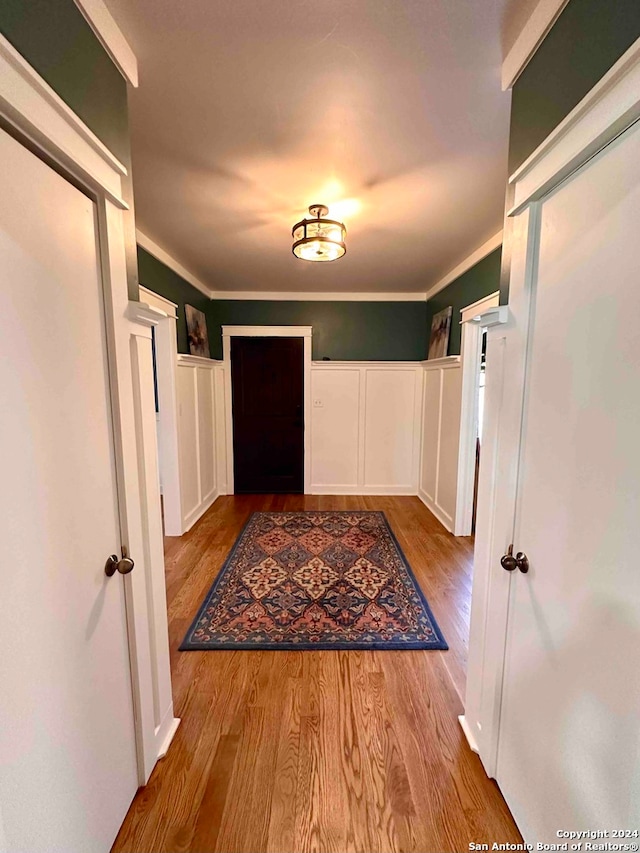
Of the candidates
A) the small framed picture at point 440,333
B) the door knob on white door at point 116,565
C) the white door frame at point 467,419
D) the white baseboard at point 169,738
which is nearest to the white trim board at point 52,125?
the door knob on white door at point 116,565

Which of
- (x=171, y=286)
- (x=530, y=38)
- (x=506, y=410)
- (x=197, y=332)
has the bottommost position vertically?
(x=506, y=410)

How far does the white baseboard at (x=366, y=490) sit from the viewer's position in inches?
181

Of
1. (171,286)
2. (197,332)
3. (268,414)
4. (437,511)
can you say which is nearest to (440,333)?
(437,511)

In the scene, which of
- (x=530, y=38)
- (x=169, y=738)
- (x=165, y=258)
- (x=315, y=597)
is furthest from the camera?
(x=165, y=258)

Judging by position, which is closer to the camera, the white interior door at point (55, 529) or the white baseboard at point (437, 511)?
the white interior door at point (55, 529)

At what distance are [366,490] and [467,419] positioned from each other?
1.77 metres

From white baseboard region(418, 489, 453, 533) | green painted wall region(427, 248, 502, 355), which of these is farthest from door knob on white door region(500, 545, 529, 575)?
white baseboard region(418, 489, 453, 533)

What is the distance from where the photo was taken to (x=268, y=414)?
4.61 meters

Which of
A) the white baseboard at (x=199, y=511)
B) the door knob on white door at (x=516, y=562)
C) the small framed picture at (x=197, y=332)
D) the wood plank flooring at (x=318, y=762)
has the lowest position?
the wood plank flooring at (x=318, y=762)

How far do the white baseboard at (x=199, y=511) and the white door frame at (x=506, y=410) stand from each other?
282cm

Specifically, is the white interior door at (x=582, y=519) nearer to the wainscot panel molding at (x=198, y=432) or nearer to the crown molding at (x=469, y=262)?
the crown molding at (x=469, y=262)

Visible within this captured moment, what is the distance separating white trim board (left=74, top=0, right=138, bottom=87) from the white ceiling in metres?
0.03

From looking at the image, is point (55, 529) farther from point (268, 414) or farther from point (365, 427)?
point (365, 427)

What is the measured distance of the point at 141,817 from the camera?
1.19 meters
